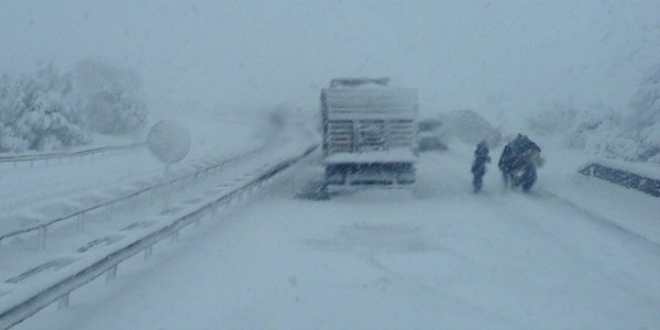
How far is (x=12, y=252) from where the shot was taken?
1184 cm

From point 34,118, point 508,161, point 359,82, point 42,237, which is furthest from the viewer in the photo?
point 34,118

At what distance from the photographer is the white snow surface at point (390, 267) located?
7645 millimetres

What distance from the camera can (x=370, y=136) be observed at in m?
19.2

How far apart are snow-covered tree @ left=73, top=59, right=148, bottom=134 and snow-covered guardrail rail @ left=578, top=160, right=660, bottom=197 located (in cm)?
5473

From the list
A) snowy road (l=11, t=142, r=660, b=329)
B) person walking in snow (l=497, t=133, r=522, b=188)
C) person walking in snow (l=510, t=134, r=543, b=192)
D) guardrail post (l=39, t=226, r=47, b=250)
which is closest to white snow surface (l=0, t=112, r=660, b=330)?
snowy road (l=11, t=142, r=660, b=329)

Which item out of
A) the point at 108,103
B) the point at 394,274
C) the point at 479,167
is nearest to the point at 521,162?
the point at 479,167

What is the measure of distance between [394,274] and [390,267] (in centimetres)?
47

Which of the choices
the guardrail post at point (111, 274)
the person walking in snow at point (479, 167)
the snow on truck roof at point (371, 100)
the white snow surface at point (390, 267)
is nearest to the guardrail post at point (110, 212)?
the white snow surface at point (390, 267)

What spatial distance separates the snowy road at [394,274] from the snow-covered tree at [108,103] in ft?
184

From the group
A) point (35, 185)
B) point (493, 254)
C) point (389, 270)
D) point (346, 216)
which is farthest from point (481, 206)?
point (35, 185)

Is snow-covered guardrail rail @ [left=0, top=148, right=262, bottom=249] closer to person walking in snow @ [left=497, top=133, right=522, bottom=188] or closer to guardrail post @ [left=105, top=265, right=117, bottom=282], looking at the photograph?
guardrail post @ [left=105, top=265, right=117, bottom=282]

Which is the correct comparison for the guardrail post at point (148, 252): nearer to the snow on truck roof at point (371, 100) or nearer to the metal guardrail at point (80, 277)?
the metal guardrail at point (80, 277)

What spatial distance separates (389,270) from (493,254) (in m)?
1.92

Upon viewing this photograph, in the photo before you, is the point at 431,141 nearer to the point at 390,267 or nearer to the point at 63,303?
the point at 390,267
